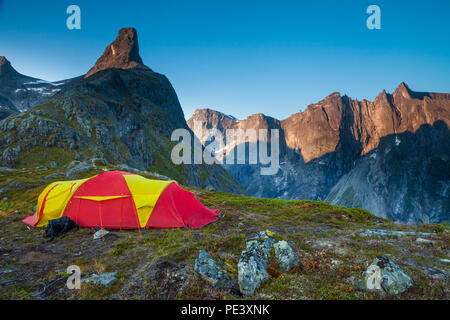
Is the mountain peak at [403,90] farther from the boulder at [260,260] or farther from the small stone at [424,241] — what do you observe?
the boulder at [260,260]

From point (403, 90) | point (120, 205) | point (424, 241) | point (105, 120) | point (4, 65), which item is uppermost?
point (4, 65)

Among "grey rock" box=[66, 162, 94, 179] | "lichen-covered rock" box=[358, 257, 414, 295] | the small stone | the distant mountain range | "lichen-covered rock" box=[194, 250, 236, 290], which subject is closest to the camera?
"lichen-covered rock" box=[358, 257, 414, 295]

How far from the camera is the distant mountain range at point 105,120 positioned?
5016cm

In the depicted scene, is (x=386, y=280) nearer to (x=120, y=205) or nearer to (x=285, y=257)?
(x=285, y=257)

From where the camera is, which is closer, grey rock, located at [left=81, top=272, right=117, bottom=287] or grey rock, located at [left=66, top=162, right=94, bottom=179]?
grey rock, located at [left=81, top=272, right=117, bottom=287]

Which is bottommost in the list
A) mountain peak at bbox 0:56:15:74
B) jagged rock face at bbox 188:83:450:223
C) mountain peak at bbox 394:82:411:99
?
jagged rock face at bbox 188:83:450:223

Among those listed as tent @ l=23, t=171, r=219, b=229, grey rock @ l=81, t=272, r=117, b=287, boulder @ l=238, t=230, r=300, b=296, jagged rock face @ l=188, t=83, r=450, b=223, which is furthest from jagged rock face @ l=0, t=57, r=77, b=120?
jagged rock face @ l=188, t=83, r=450, b=223

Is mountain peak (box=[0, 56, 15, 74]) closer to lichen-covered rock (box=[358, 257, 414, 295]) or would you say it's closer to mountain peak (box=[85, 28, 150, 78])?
mountain peak (box=[85, 28, 150, 78])

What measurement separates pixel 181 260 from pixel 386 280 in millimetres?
5793

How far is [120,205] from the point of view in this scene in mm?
11258

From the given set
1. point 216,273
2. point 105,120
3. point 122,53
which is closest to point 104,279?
point 216,273

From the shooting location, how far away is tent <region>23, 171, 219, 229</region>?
11.1m

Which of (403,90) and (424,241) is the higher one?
(403,90)

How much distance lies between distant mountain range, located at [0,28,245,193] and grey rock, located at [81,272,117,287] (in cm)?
4670
